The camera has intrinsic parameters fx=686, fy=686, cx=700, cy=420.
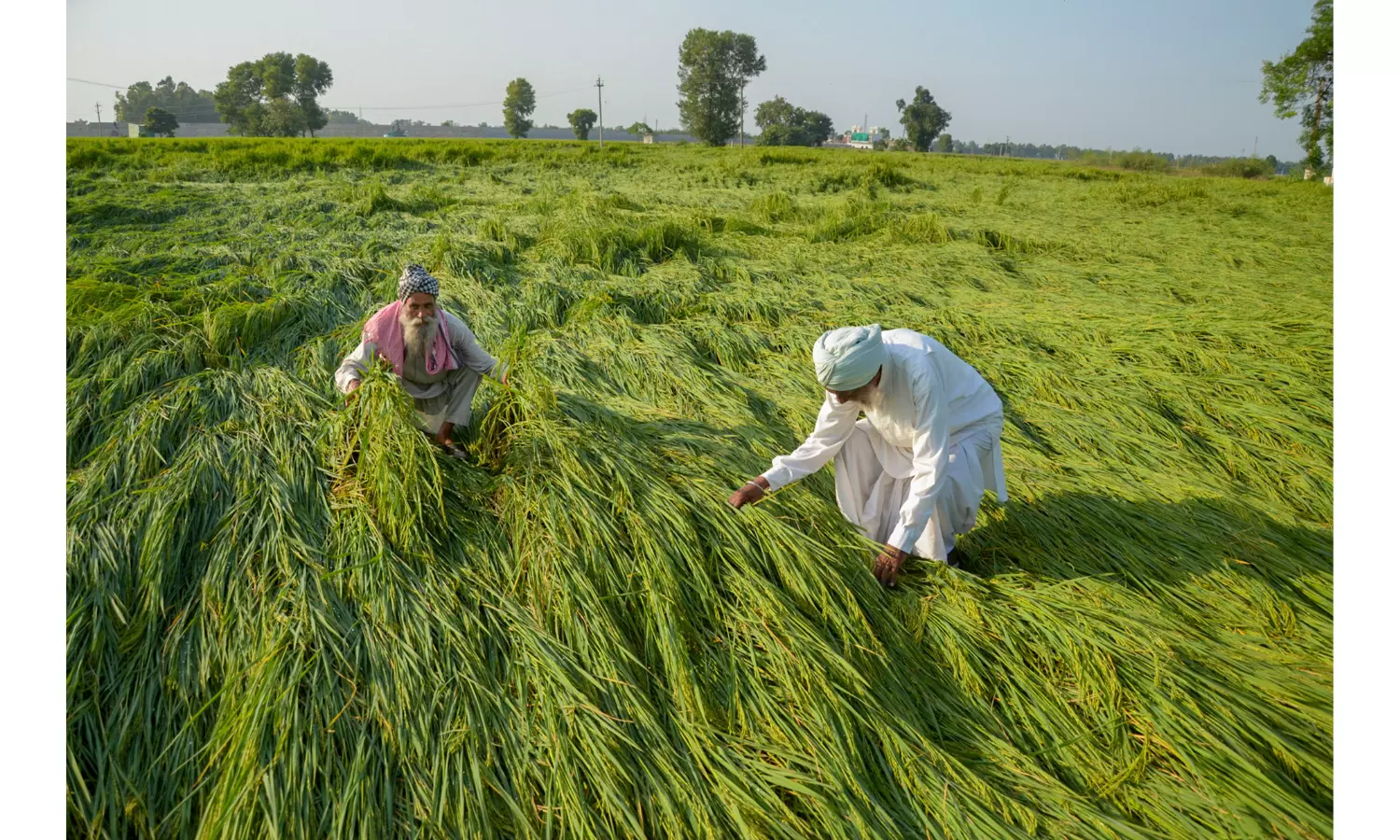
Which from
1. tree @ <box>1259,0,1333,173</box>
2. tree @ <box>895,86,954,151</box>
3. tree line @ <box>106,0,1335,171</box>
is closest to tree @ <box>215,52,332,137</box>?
tree line @ <box>106,0,1335,171</box>

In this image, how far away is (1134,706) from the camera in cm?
161

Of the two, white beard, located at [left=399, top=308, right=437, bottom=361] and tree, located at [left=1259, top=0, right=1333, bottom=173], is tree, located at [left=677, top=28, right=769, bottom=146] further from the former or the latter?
white beard, located at [left=399, top=308, right=437, bottom=361]

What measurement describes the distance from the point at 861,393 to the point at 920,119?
5770cm

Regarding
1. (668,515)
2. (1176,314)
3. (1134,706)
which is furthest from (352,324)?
(1176,314)

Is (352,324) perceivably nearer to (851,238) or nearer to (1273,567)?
(1273,567)

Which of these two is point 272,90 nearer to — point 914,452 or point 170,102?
point 170,102

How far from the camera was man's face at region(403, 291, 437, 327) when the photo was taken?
259 centimetres

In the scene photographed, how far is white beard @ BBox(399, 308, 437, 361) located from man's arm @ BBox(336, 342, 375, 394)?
146 mm

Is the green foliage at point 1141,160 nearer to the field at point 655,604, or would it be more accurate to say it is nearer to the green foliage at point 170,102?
the field at point 655,604

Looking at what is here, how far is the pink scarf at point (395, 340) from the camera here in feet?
8.57

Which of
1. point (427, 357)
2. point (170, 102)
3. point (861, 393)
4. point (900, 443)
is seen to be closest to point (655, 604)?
point (861, 393)

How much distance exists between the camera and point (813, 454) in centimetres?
209

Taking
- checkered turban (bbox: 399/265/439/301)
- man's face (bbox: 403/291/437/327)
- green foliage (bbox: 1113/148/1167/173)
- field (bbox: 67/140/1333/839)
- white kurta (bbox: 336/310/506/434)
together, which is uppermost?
green foliage (bbox: 1113/148/1167/173)

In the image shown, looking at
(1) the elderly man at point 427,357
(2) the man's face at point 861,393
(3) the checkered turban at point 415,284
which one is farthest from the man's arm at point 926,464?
(3) the checkered turban at point 415,284
